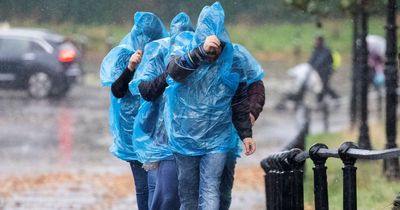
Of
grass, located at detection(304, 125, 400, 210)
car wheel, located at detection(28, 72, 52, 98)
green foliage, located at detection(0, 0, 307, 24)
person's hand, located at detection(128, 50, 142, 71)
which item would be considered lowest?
grass, located at detection(304, 125, 400, 210)

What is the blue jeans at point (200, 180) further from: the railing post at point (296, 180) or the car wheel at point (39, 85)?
the car wheel at point (39, 85)

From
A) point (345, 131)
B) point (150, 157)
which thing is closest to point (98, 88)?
point (345, 131)

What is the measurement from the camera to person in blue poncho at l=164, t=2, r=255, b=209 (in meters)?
8.30

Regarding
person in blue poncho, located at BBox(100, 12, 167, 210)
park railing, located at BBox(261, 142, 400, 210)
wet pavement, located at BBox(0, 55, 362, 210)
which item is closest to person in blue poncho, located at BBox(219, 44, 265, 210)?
park railing, located at BBox(261, 142, 400, 210)

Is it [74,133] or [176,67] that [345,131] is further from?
[176,67]

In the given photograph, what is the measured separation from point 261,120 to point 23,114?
5133 millimetres

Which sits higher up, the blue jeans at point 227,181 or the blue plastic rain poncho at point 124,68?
the blue plastic rain poncho at point 124,68

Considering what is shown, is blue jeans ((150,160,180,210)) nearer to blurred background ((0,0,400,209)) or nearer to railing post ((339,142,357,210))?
railing post ((339,142,357,210))

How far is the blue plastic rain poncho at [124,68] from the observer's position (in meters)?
9.40

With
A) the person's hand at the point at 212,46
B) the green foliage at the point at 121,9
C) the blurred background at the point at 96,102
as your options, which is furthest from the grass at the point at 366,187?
the green foliage at the point at 121,9

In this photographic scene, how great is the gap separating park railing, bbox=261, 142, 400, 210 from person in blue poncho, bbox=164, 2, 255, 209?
291mm

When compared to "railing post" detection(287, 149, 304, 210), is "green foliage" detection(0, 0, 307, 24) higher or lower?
higher

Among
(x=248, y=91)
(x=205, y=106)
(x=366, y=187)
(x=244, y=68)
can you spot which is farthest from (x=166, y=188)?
(x=366, y=187)

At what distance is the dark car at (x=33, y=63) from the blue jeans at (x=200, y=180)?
71.3 feet
